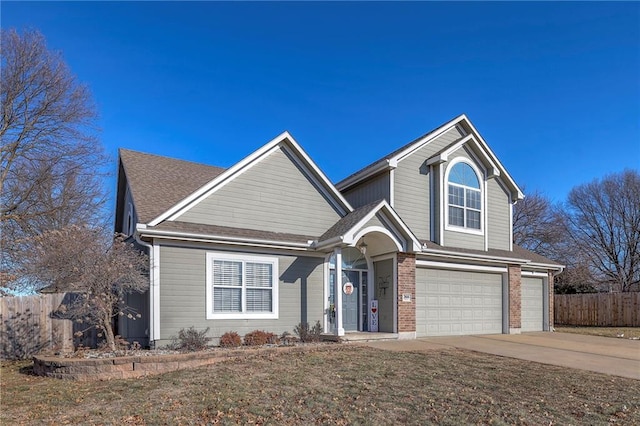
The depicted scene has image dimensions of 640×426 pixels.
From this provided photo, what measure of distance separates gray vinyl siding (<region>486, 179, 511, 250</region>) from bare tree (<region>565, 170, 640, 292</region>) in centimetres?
2218

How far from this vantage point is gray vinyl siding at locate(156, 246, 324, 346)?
37.5ft

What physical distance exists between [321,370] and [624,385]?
5.45 meters

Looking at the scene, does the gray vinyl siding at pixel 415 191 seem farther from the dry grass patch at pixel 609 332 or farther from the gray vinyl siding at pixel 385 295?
the dry grass patch at pixel 609 332

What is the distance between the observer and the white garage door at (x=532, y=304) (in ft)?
61.3

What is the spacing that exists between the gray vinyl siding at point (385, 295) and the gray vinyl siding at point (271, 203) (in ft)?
7.54

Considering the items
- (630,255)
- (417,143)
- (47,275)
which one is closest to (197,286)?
(47,275)

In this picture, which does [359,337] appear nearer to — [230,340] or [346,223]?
[346,223]

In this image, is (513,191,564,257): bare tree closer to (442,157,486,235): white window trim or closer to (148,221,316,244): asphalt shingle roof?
(442,157,486,235): white window trim

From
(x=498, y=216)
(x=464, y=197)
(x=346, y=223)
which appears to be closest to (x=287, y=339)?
(x=346, y=223)

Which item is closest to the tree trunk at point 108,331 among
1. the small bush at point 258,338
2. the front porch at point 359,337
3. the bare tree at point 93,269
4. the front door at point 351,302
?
the bare tree at point 93,269

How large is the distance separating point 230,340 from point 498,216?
12017 mm

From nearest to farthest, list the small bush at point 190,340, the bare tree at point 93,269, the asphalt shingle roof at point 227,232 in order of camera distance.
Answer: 1. the bare tree at point 93,269
2. the small bush at point 190,340
3. the asphalt shingle roof at point 227,232

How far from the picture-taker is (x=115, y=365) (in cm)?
902

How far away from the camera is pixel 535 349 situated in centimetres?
1260
